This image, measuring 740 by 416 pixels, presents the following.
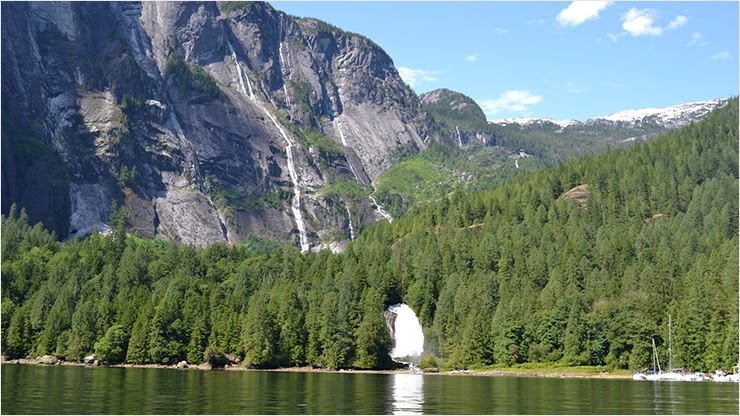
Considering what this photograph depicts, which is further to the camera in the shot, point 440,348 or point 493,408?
point 440,348

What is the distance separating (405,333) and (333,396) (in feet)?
335

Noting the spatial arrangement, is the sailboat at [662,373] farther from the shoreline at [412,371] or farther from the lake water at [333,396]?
the lake water at [333,396]

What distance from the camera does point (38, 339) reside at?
6412 inches

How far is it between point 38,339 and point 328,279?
5945cm

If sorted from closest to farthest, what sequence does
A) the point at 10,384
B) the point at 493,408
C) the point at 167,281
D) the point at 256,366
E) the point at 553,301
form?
1. the point at 493,408
2. the point at 10,384
3. the point at 256,366
4. the point at 553,301
5. the point at 167,281

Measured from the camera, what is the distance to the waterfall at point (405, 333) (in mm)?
176250

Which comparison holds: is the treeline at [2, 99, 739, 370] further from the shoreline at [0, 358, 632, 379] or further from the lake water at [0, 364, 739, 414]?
the lake water at [0, 364, 739, 414]

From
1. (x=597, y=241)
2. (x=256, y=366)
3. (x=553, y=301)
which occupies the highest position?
(x=597, y=241)

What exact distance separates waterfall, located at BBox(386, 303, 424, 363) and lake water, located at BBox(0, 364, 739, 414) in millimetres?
64950

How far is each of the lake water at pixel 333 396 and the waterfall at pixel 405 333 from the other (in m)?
64.9

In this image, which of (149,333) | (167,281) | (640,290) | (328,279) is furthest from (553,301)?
(167,281)

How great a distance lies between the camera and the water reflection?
226ft

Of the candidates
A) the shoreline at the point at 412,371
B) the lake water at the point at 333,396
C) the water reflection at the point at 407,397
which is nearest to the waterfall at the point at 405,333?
the shoreline at the point at 412,371

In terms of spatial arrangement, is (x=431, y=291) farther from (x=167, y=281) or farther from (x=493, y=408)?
(x=493, y=408)
